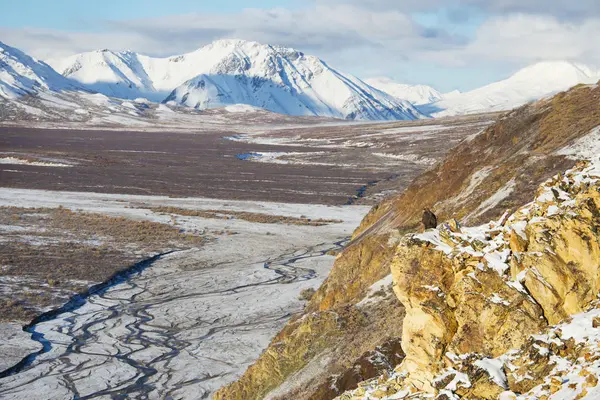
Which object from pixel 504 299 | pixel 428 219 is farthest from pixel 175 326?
pixel 504 299

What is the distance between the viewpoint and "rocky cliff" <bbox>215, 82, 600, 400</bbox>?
9.30m

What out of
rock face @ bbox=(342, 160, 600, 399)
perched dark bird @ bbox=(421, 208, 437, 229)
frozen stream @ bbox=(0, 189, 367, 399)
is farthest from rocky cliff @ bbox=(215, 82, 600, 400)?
frozen stream @ bbox=(0, 189, 367, 399)

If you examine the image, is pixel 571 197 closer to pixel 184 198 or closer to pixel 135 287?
pixel 135 287

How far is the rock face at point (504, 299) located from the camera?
26.6 ft

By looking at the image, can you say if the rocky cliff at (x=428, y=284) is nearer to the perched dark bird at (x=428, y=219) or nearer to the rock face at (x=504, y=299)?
the rock face at (x=504, y=299)

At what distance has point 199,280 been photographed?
1347 inches

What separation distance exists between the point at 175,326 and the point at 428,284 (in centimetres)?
1830

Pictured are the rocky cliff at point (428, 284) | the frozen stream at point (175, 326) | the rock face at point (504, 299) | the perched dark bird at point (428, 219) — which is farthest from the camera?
the frozen stream at point (175, 326)

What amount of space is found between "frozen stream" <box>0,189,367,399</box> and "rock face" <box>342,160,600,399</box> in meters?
12.0

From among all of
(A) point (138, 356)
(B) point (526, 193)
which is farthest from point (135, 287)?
(B) point (526, 193)

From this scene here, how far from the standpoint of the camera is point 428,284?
389 inches

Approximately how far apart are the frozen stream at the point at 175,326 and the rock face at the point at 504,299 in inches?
473

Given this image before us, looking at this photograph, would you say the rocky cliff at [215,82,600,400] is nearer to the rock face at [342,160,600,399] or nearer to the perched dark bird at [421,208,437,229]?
the rock face at [342,160,600,399]

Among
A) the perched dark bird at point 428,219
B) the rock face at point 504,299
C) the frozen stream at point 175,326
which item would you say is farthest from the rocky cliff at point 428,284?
the frozen stream at point 175,326
